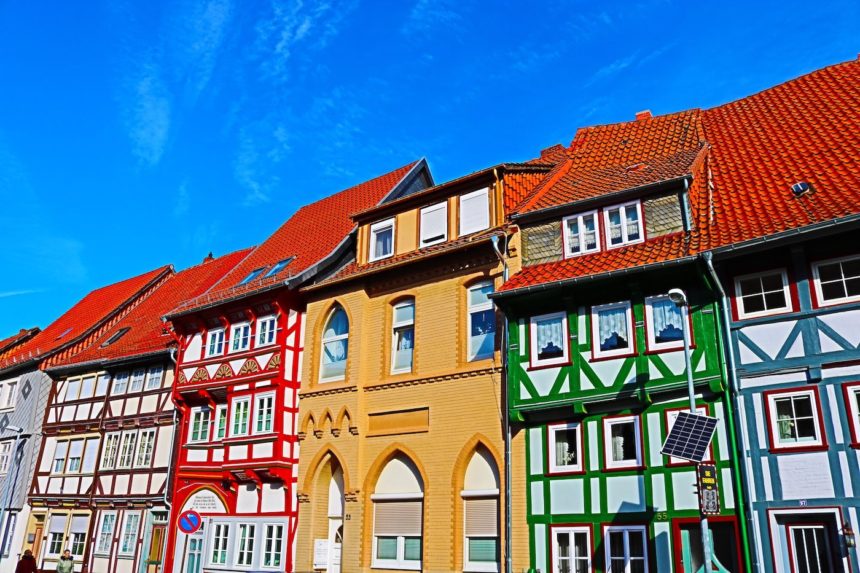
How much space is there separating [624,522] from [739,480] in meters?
2.36

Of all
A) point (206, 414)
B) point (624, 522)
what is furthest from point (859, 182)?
point (206, 414)

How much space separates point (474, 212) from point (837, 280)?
366 inches

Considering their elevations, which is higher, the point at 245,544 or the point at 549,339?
the point at 549,339

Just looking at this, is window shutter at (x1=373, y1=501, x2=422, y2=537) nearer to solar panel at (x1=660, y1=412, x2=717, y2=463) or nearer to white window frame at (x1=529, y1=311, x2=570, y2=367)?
white window frame at (x1=529, y1=311, x2=570, y2=367)

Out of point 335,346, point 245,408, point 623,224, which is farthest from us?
point 245,408

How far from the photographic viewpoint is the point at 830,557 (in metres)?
13.6

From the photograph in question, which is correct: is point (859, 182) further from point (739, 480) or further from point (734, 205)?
point (739, 480)

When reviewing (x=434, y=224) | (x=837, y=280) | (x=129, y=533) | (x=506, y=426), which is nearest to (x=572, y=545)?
(x=506, y=426)

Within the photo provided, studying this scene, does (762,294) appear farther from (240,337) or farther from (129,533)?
(129,533)

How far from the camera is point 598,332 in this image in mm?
17141

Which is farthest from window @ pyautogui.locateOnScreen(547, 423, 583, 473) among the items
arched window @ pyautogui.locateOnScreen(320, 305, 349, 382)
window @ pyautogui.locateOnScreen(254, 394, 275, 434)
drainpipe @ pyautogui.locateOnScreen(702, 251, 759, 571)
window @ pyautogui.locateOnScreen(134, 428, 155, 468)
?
window @ pyautogui.locateOnScreen(134, 428, 155, 468)

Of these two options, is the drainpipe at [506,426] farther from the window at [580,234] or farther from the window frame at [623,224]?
the window frame at [623,224]

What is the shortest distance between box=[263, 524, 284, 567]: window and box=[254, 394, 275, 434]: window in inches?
104

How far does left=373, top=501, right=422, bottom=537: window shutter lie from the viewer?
1959 centimetres
